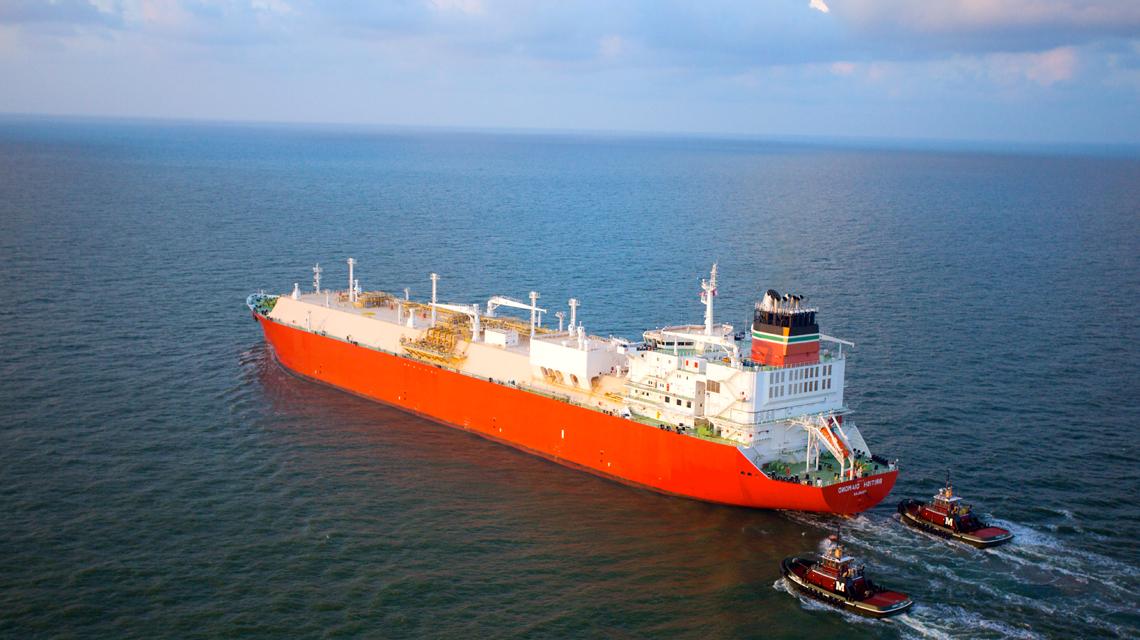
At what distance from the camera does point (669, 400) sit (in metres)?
43.2

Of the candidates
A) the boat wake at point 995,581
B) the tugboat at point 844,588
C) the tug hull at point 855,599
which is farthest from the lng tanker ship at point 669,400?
the tug hull at point 855,599

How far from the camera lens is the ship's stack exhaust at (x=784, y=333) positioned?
4075 cm

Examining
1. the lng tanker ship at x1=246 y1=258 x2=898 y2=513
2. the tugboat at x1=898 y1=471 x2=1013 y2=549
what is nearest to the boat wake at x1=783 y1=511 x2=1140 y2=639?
the tugboat at x1=898 y1=471 x2=1013 y2=549

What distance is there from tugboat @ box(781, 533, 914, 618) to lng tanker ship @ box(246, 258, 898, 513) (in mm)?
4890

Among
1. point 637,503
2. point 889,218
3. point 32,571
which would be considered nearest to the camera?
point 32,571

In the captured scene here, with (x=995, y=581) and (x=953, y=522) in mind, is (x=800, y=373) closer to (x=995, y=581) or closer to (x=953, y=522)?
(x=953, y=522)

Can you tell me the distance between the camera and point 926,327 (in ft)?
217

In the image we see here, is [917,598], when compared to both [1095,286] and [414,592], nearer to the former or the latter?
[414,592]

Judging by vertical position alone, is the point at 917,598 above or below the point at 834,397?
below

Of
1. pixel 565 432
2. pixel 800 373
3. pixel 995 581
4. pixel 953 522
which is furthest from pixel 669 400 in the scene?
pixel 995 581

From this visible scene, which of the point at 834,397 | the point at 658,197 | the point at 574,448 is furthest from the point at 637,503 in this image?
the point at 658,197

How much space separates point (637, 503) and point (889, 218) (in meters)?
95.8

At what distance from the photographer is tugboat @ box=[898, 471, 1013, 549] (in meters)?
36.4

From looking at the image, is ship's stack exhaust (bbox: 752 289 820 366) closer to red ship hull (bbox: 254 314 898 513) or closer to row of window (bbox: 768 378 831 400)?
row of window (bbox: 768 378 831 400)
